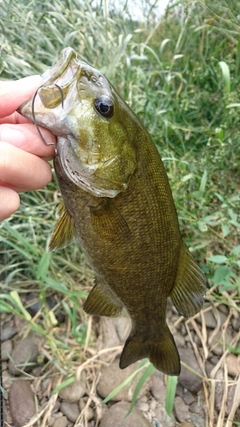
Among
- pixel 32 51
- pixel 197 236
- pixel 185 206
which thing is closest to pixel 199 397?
pixel 197 236

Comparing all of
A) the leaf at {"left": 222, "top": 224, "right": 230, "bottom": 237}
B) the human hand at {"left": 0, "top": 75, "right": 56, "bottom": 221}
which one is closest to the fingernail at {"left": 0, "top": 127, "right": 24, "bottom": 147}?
the human hand at {"left": 0, "top": 75, "right": 56, "bottom": 221}

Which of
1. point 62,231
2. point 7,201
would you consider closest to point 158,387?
point 62,231

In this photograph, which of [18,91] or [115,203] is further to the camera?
[115,203]

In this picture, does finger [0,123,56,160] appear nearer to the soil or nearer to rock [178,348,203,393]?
the soil

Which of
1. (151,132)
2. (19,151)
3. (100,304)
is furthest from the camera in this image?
(151,132)

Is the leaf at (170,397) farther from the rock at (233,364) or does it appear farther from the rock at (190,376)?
the rock at (233,364)

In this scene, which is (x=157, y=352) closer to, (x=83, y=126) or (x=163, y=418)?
(x=163, y=418)
